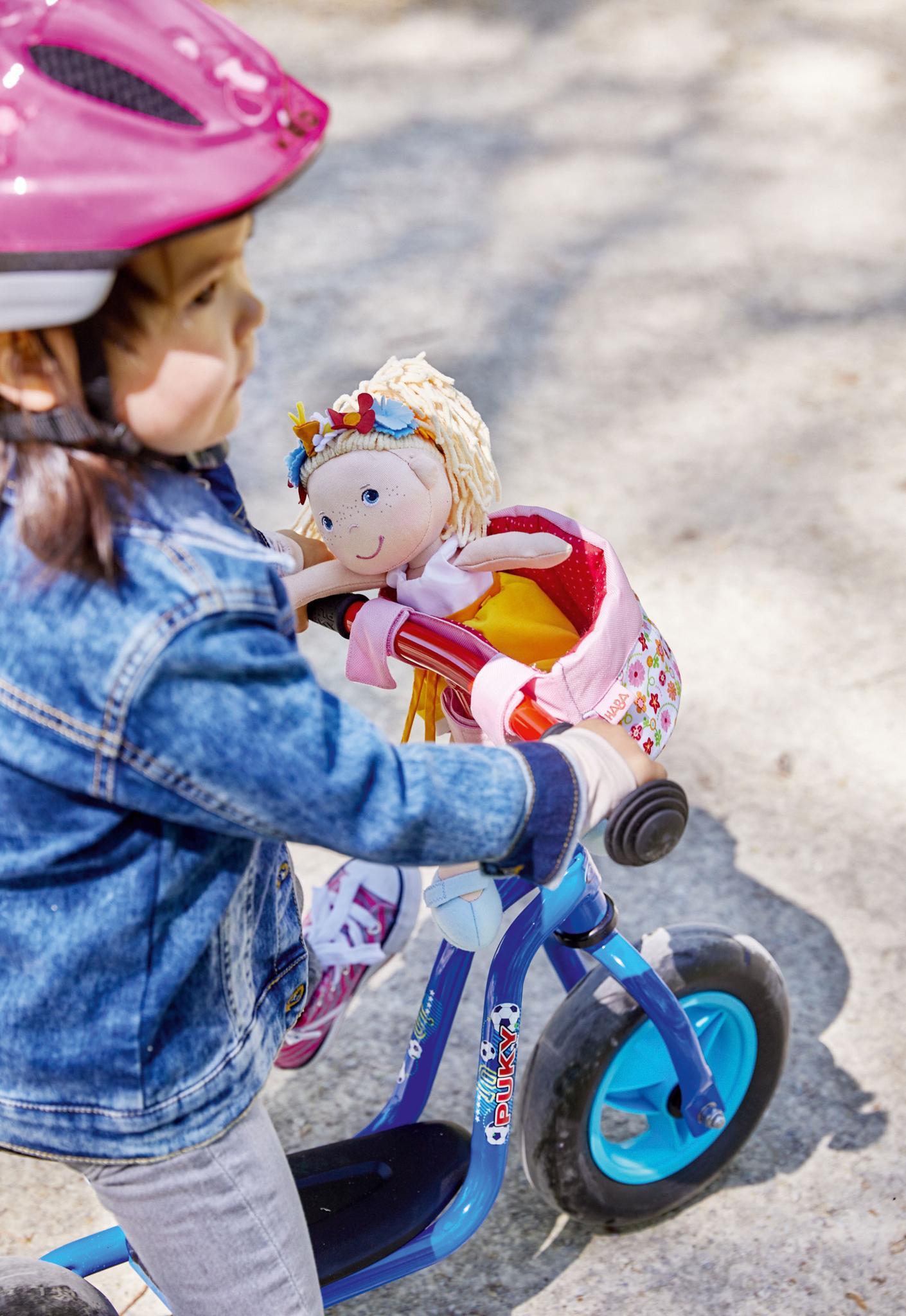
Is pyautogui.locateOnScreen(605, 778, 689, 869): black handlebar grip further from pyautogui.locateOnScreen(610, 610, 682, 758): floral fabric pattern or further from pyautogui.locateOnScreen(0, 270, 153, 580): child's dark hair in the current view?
pyautogui.locateOnScreen(0, 270, 153, 580): child's dark hair

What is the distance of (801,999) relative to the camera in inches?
78.7

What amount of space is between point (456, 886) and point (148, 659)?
1.54 feet

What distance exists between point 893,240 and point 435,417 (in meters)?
2.98

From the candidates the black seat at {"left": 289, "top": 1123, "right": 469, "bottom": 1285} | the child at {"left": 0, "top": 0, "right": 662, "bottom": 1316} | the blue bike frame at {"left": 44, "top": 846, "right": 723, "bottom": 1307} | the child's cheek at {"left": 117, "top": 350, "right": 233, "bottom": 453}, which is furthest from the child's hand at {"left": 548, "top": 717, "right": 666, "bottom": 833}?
the black seat at {"left": 289, "top": 1123, "right": 469, "bottom": 1285}

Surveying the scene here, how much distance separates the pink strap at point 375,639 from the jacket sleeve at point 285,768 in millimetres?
242

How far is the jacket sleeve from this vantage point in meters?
0.88

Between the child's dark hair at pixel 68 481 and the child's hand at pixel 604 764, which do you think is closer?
the child's dark hair at pixel 68 481

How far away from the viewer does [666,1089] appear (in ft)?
5.37

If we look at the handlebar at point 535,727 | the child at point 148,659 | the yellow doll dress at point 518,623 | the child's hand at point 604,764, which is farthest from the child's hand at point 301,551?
Result: the child's hand at point 604,764

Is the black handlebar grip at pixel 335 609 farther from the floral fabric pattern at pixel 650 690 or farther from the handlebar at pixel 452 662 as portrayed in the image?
the floral fabric pattern at pixel 650 690

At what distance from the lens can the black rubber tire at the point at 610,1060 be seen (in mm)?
1539

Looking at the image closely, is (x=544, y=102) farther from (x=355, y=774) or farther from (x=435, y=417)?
(x=355, y=774)

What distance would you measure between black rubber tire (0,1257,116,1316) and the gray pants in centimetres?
13

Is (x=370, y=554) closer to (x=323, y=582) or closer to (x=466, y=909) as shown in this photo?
(x=323, y=582)
